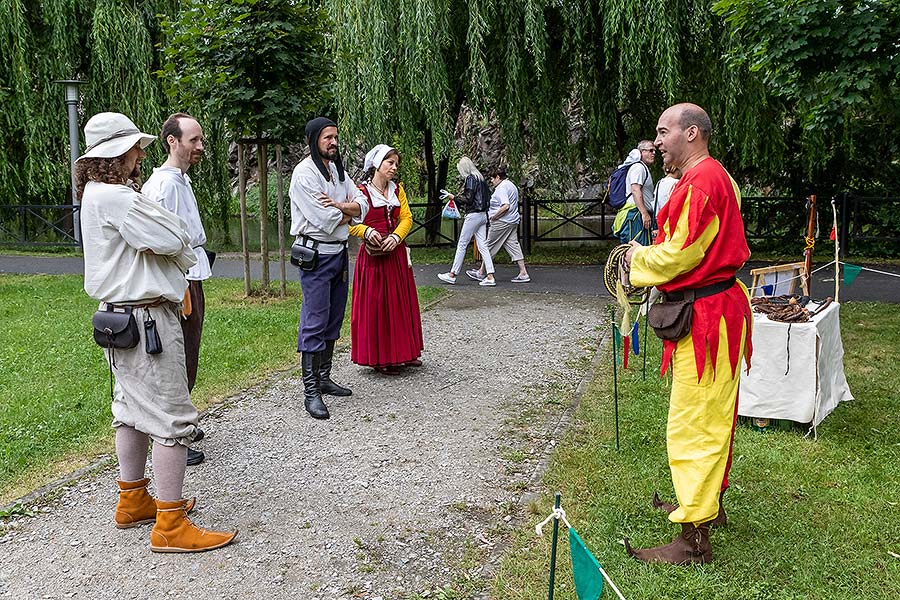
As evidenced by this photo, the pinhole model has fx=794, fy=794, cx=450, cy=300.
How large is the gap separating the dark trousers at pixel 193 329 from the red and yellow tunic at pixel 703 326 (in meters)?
2.87

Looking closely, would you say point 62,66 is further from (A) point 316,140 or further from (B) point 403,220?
(A) point 316,140

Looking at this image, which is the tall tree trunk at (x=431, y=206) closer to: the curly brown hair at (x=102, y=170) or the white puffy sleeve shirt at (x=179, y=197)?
the white puffy sleeve shirt at (x=179, y=197)

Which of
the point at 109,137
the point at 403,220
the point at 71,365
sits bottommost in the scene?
the point at 71,365

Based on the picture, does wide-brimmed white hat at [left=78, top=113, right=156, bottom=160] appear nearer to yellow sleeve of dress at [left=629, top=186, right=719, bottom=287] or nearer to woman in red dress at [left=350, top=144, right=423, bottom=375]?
yellow sleeve of dress at [left=629, top=186, right=719, bottom=287]

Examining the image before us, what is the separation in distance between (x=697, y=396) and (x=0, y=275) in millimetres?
13908

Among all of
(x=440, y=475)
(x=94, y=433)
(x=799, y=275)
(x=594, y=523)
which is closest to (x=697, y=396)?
(x=594, y=523)

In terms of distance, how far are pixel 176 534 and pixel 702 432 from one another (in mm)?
2574

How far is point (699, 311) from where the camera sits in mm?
3639

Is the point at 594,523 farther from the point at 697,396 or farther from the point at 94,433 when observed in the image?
the point at 94,433

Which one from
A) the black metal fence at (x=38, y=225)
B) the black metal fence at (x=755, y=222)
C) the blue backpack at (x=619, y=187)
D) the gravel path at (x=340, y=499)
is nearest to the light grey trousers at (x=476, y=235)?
the blue backpack at (x=619, y=187)

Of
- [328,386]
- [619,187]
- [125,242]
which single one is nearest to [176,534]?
[125,242]

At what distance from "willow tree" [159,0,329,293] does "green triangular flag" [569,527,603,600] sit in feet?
26.9

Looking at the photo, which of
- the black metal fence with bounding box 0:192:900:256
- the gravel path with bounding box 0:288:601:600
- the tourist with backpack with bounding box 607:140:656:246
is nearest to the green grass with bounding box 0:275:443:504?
the gravel path with bounding box 0:288:601:600

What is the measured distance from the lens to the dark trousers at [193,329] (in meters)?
5.03
